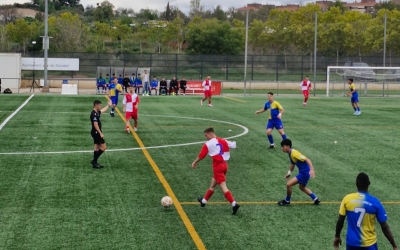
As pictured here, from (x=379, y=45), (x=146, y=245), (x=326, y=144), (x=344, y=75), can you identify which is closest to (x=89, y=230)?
(x=146, y=245)

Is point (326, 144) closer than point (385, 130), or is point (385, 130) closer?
point (326, 144)

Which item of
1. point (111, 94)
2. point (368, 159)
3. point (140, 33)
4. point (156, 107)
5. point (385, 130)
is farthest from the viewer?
point (140, 33)

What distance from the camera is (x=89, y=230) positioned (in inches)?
488

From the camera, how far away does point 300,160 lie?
14.1 meters

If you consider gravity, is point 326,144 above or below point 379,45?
below

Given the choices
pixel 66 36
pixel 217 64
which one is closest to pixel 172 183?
pixel 217 64

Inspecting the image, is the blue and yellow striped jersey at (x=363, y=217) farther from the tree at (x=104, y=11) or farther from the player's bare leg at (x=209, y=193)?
the tree at (x=104, y=11)

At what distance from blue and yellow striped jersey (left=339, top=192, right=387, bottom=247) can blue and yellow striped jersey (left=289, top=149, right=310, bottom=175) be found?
16.7 feet

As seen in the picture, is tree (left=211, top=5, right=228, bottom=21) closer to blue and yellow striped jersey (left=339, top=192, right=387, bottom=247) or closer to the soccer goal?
the soccer goal

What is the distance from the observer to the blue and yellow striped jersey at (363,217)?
8914mm

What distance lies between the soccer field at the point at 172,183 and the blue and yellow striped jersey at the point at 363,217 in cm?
265

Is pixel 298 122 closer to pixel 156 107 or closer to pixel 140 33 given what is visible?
pixel 156 107

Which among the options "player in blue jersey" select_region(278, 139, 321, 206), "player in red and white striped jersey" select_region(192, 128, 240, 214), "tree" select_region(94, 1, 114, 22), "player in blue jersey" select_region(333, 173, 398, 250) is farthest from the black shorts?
"tree" select_region(94, 1, 114, 22)

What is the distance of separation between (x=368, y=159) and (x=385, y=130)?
8564 mm
